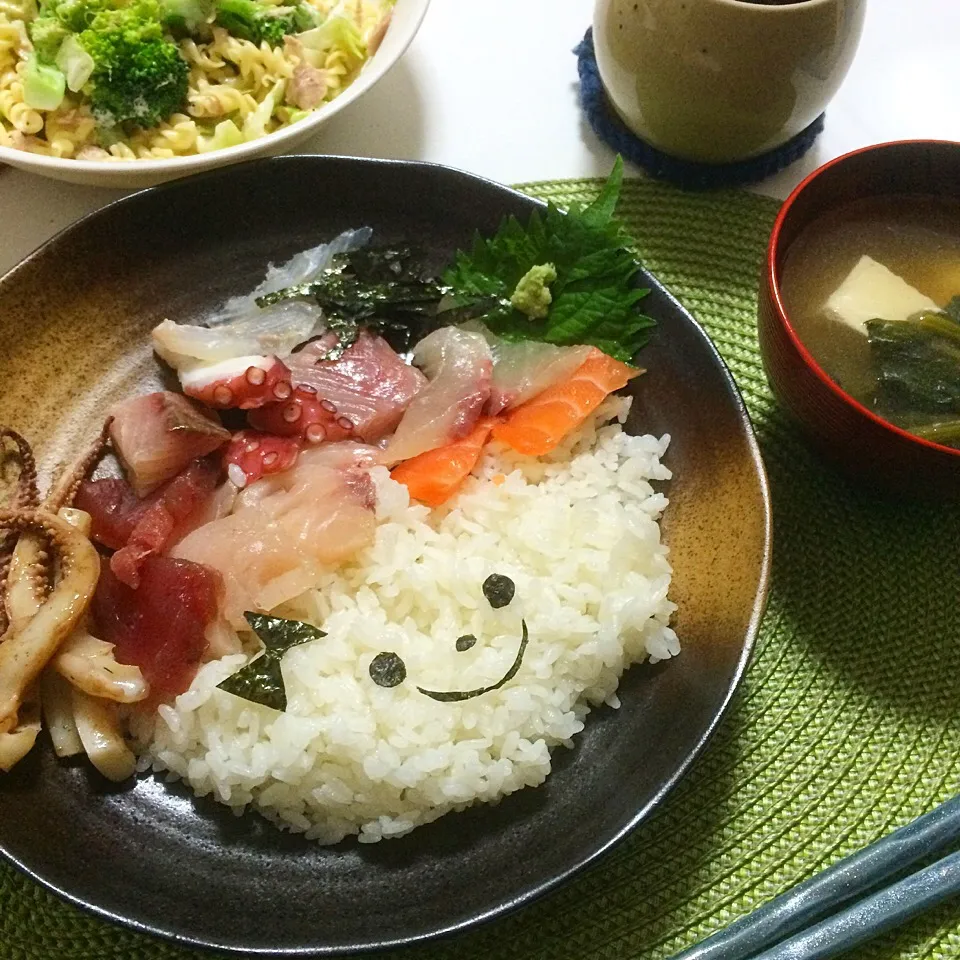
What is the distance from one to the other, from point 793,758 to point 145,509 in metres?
1.60

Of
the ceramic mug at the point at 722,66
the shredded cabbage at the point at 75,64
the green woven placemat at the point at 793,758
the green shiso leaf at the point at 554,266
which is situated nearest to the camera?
the green woven placemat at the point at 793,758

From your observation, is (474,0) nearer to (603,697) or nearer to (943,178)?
(943,178)

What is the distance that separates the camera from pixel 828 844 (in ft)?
6.62

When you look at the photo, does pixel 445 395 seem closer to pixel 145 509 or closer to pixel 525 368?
pixel 525 368

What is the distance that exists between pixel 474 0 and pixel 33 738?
2.67 metres

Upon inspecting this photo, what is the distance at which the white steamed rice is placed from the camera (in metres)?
1.93

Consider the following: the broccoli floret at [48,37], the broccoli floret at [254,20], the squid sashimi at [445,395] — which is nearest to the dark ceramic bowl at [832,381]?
the squid sashimi at [445,395]

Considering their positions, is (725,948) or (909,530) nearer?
(725,948)

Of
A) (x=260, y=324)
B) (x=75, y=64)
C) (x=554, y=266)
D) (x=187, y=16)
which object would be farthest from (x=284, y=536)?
(x=187, y=16)

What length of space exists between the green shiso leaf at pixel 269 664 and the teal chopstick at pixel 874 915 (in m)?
1.11

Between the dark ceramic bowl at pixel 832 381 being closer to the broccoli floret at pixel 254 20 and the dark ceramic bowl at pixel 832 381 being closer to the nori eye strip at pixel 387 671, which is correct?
the nori eye strip at pixel 387 671

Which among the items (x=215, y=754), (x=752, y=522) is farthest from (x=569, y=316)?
(x=215, y=754)

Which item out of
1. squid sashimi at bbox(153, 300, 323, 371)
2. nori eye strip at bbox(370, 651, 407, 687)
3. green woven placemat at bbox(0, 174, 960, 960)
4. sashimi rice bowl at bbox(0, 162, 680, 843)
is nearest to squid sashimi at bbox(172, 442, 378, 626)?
sashimi rice bowl at bbox(0, 162, 680, 843)

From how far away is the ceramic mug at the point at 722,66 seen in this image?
2.21 m
